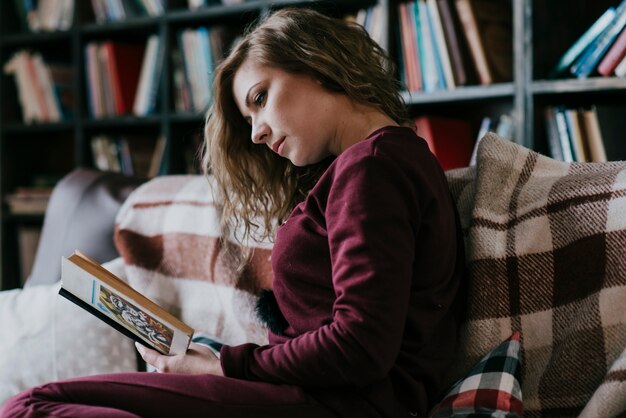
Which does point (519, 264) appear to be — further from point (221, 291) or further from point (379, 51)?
point (221, 291)

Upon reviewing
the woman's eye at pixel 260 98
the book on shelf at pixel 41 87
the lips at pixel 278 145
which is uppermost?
the woman's eye at pixel 260 98

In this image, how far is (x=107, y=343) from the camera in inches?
62.3

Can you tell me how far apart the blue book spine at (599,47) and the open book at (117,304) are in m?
1.21

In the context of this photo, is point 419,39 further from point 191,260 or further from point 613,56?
point 191,260

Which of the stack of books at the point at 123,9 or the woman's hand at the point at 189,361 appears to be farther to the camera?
the stack of books at the point at 123,9

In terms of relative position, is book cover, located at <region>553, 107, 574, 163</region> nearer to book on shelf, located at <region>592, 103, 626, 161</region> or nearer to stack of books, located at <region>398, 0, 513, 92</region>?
book on shelf, located at <region>592, 103, 626, 161</region>

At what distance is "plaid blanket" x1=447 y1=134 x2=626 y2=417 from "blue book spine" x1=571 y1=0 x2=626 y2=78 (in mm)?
670

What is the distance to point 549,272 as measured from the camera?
3.85ft

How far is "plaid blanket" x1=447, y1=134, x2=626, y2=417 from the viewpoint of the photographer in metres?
1.11

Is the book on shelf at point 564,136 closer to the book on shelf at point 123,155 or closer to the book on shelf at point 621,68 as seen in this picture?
the book on shelf at point 621,68

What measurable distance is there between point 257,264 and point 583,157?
0.88 meters

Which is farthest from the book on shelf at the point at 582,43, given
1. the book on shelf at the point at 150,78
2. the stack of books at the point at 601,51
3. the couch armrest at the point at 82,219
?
the book on shelf at the point at 150,78

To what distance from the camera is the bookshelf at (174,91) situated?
1.88 m

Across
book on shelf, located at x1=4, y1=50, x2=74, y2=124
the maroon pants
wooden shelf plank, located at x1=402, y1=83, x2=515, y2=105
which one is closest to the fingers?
the maroon pants
